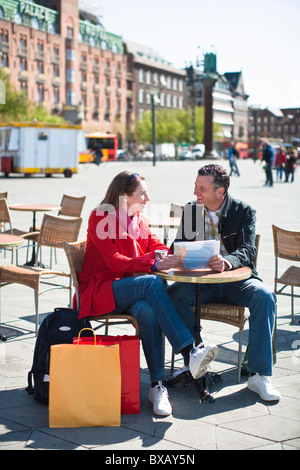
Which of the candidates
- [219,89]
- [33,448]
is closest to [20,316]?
[33,448]

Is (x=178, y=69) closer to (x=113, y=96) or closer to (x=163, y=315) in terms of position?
(x=113, y=96)

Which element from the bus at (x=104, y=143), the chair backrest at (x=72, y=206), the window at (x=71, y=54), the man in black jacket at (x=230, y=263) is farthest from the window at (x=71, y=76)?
the man in black jacket at (x=230, y=263)

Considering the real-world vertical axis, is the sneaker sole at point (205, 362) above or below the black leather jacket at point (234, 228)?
below

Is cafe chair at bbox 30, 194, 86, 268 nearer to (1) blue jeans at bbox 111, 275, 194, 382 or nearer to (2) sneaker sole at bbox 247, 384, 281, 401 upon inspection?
(1) blue jeans at bbox 111, 275, 194, 382

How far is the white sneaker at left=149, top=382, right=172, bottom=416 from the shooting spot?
147 inches

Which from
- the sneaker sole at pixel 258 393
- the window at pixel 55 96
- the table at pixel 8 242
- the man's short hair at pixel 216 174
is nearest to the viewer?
the sneaker sole at pixel 258 393

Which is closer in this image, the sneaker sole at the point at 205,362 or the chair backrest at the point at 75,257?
the sneaker sole at the point at 205,362

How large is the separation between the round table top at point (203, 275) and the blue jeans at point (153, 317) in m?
0.12

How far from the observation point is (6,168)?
1135 inches

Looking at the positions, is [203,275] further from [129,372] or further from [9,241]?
[9,241]

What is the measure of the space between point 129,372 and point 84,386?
328 millimetres

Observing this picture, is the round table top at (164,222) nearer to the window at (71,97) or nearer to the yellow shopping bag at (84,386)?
the yellow shopping bag at (84,386)

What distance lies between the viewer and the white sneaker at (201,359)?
12.5ft

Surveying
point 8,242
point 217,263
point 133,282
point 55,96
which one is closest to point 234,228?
point 217,263
